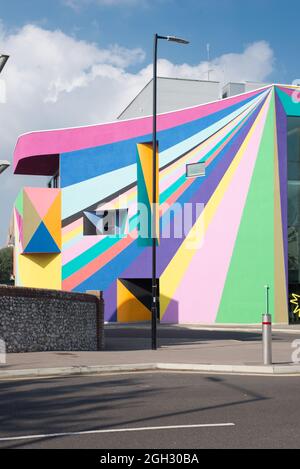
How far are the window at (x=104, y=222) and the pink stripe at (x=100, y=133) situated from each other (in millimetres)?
4035


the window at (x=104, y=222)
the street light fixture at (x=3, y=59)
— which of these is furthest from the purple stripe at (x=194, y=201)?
the street light fixture at (x=3, y=59)

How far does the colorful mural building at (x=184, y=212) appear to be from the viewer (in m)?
30.3

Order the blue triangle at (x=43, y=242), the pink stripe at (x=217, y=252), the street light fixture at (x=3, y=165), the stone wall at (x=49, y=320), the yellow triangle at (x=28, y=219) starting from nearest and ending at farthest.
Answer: the street light fixture at (x=3, y=165)
the stone wall at (x=49, y=320)
the pink stripe at (x=217, y=252)
the yellow triangle at (x=28, y=219)
the blue triangle at (x=43, y=242)

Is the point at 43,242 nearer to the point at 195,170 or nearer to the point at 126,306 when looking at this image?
the point at 126,306

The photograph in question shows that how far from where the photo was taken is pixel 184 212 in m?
32.4

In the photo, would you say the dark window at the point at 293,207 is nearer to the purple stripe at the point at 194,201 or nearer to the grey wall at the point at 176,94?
the purple stripe at the point at 194,201

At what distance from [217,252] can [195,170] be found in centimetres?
465

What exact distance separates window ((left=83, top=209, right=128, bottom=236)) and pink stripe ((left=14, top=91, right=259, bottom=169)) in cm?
404

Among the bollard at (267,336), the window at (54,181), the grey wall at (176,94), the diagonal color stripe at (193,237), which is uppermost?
the grey wall at (176,94)

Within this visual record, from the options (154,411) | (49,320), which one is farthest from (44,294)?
(154,411)

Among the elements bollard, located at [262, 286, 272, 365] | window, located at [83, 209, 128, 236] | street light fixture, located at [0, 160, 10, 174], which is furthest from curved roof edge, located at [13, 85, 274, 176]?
street light fixture, located at [0, 160, 10, 174]

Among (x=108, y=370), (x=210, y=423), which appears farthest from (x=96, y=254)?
(x=210, y=423)

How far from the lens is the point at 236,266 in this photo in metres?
30.6
